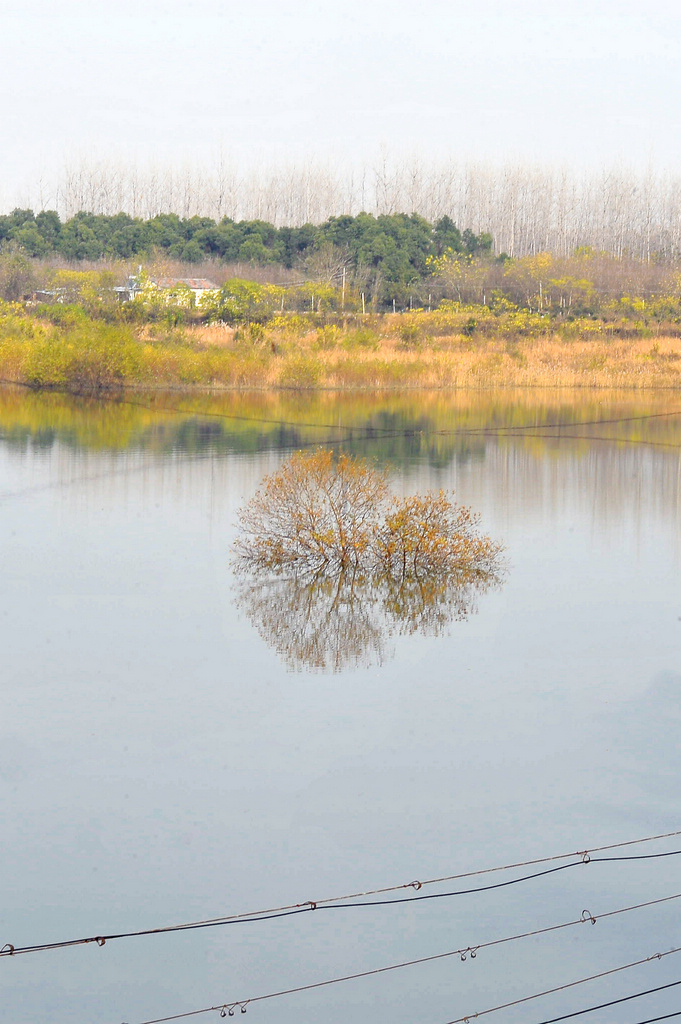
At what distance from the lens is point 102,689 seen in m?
10.2

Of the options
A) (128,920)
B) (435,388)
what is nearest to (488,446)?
(435,388)

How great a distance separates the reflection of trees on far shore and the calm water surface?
0.13m

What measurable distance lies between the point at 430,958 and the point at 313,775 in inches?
93.7

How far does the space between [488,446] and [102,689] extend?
54.4 feet

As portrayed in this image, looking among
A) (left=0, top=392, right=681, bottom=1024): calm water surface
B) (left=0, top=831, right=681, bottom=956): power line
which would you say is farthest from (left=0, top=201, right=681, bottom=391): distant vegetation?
(left=0, top=831, right=681, bottom=956): power line

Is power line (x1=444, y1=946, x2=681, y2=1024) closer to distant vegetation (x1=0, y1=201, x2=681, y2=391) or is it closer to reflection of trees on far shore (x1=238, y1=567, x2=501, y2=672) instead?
reflection of trees on far shore (x1=238, y1=567, x2=501, y2=672)

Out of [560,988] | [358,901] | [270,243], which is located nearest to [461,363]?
[270,243]

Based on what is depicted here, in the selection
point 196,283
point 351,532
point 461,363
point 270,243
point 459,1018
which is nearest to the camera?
point 459,1018

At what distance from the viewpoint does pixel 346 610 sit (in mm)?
12461

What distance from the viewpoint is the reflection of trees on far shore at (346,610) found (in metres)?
11.3

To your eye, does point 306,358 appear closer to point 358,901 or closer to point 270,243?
point 270,243

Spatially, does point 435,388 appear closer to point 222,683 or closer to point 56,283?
point 56,283

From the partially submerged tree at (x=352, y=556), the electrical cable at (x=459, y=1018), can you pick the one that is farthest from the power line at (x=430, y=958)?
the partially submerged tree at (x=352, y=556)

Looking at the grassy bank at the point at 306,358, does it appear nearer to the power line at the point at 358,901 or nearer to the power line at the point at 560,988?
the power line at the point at 358,901
